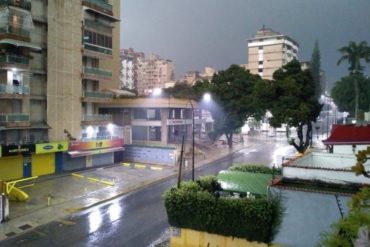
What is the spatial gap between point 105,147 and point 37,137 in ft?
27.9

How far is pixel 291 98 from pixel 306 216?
23029 mm

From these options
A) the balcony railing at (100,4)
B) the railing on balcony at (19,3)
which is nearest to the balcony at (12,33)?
the railing on balcony at (19,3)

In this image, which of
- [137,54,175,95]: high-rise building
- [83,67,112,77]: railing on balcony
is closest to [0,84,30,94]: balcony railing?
[83,67,112,77]: railing on balcony

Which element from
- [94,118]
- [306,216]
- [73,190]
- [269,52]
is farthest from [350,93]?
[269,52]

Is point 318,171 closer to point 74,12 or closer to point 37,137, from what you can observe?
point 37,137

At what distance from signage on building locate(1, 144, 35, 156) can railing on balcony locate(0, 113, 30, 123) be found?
2634 millimetres

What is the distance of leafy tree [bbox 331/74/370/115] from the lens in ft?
212

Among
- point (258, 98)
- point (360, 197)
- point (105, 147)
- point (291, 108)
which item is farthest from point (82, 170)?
point (360, 197)

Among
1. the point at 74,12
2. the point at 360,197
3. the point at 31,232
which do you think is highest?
the point at 74,12

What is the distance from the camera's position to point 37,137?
3638 centimetres

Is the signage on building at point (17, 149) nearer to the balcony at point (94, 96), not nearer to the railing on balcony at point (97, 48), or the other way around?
the balcony at point (94, 96)

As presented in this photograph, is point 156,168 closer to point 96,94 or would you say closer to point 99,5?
point 96,94

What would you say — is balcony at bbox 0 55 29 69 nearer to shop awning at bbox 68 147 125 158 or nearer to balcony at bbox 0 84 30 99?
balcony at bbox 0 84 30 99

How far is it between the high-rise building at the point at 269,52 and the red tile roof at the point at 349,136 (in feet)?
360
